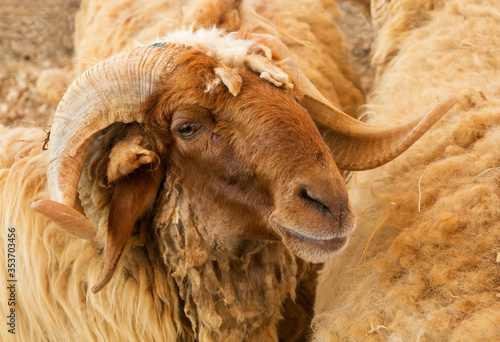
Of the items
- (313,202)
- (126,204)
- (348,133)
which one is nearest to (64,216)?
(126,204)

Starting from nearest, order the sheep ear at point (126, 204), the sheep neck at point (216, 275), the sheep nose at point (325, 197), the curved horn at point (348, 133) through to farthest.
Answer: the sheep nose at point (325, 197), the sheep ear at point (126, 204), the sheep neck at point (216, 275), the curved horn at point (348, 133)

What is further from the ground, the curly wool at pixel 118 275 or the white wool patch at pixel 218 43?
the white wool patch at pixel 218 43

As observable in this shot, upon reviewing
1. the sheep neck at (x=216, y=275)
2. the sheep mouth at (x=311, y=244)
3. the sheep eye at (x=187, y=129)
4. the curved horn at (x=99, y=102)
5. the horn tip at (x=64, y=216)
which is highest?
the curved horn at (x=99, y=102)

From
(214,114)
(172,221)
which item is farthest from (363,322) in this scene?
(214,114)

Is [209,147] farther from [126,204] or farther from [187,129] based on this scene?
[126,204]

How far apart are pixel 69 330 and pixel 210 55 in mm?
1648

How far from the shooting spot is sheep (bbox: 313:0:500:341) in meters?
2.28

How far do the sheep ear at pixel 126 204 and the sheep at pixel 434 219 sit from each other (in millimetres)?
1147

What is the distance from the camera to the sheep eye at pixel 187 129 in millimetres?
2385

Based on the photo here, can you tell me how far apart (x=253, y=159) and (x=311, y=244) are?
485 millimetres

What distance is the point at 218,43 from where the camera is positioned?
2.61 m

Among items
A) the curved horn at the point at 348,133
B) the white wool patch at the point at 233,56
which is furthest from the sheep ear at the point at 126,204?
the curved horn at the point at 348,133

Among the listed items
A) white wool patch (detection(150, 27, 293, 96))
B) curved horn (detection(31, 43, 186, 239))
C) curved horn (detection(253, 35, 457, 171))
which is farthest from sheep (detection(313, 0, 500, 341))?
curved horn (detection(31, 43, 186, 239))

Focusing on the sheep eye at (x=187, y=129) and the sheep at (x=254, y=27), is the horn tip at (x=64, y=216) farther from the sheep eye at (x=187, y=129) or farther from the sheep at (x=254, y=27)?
the sheep at (x=254, y=27)
